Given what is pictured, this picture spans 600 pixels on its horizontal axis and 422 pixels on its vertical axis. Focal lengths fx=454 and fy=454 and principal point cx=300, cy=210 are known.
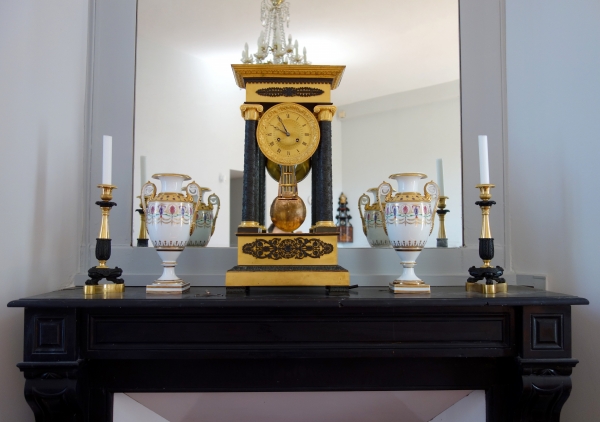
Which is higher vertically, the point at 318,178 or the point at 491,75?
the point at 491,75

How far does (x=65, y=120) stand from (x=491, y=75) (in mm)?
1504

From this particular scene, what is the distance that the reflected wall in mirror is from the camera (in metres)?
1.65

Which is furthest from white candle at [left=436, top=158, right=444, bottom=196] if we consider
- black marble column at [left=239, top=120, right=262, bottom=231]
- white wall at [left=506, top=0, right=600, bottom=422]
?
black marble column at [left=239, top=120, right=262, bottom=231]

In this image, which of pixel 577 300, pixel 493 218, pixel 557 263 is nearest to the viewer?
pixel 577 300

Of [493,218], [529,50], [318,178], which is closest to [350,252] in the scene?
[318,178]

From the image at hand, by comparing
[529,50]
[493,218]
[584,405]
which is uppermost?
[529,50]

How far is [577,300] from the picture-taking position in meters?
1.17

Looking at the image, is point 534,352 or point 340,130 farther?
point 340,130

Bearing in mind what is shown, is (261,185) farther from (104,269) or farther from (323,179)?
(104,269)

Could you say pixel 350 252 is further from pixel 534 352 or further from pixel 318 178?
pixel 534 352

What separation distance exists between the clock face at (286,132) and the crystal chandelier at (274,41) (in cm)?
37

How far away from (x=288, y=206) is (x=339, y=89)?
58 centimetres

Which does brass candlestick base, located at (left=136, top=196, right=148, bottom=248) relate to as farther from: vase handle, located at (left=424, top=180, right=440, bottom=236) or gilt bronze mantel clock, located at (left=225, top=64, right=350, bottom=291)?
vase handle, located at (left=424, top=180, right=440, bottom=236)

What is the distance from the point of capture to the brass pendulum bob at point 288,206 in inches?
54.6
